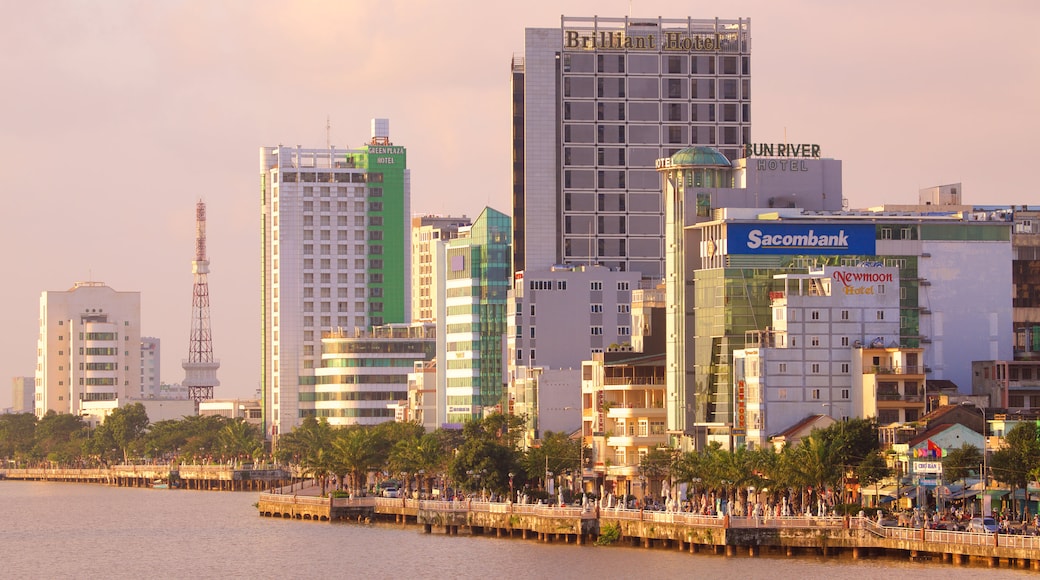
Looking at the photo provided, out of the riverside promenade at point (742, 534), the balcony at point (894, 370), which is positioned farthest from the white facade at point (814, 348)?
the riverside promenade at point (742, 534)

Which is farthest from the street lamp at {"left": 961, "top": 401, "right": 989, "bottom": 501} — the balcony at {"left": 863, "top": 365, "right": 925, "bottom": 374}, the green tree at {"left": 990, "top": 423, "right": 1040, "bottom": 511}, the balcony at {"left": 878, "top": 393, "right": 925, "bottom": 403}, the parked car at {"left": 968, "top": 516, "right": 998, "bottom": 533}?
the parked car at {"left": 968, "top": 516, "right": 998, "bottom": 533}

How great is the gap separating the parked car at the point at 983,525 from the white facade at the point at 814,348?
39082 millimetres

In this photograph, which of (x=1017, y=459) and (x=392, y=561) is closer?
(x=1017, y=459)

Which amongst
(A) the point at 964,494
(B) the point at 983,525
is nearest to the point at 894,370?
(A) the point at 964,494

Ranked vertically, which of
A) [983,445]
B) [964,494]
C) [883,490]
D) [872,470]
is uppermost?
[983,445]

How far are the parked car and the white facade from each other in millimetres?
39082

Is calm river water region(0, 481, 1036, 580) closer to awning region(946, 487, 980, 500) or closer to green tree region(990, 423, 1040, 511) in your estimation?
green tree region(990, 423, 1040, 511)

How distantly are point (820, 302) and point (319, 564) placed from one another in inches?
2041

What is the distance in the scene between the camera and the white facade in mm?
188000

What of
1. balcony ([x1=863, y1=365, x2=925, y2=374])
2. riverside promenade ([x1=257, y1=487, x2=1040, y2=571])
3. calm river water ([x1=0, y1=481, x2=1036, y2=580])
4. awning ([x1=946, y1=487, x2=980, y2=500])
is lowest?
calm river water ([x1=0, y1=481, x2=1036, y2=580])

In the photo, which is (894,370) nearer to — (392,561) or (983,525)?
(983,525)

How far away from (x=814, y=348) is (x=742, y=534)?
122ft

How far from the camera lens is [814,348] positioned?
619 ft

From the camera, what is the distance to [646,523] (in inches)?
6471
